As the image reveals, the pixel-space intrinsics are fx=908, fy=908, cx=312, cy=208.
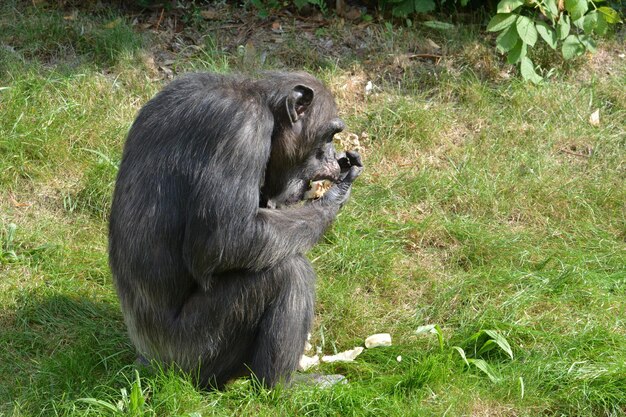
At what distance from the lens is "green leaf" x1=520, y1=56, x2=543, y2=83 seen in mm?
8086

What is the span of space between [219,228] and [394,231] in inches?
93.3

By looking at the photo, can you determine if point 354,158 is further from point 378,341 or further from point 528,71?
point 528,71

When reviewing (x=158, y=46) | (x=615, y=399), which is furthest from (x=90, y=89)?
(x=615, y=399)

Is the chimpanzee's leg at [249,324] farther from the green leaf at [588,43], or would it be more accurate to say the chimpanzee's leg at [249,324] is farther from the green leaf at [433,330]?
the green leaf at [588,43]

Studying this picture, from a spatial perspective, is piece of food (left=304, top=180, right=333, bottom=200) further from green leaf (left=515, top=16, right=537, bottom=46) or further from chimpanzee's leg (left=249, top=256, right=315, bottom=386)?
green leaf (left=515, top=16, right=537, bottom=46)

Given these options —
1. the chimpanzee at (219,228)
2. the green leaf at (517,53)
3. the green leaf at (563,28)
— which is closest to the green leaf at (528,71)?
the green leaf at (517,53)

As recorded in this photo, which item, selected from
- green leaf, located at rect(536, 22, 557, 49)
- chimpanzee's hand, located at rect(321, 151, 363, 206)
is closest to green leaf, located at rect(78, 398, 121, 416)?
chimpanzee's hand, located at rect(321, 151, 363, 206)

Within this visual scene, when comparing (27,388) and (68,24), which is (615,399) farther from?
(68,24)

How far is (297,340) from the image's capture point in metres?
5.06

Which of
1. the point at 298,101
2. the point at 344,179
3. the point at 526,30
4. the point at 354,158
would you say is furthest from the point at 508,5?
the point at 298,101

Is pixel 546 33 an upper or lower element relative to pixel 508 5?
lower

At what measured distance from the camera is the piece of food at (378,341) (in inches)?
224

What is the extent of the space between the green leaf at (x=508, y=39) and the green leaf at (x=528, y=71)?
0.77ft

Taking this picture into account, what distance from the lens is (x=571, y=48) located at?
26.7 feet
